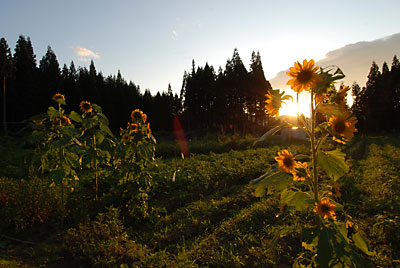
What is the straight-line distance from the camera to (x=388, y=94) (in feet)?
117

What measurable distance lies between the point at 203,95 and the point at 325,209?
115 ft

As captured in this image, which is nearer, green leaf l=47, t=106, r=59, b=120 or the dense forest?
green leaf l=47, t=106, r=59, b=120

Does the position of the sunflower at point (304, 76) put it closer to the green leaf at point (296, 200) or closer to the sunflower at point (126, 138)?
the green leaf at point (296, 200)

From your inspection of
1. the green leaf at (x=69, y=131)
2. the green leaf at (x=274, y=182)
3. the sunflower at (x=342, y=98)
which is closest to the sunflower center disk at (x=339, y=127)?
the sunflower at (x=342, y=98)

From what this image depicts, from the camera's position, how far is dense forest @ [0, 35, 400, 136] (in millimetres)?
31750

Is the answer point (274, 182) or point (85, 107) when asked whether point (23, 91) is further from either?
point (274, 182)

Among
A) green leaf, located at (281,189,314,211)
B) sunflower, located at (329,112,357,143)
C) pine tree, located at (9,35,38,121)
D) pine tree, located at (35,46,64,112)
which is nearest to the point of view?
sunflower, located at (329,112,357,143)

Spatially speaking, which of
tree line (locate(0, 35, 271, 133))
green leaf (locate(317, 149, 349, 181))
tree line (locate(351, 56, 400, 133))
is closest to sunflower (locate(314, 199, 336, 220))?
green leaf (locate(317, 149, 349, 181))

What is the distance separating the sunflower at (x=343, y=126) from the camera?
1452 mm

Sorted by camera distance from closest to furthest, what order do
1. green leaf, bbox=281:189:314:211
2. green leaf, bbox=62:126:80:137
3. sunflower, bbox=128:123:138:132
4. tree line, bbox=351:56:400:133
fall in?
1. green leaf, bbox=281:189:314:211
2. green leaf, bbox=62:126:80:137
3. sunflower, bbox=128:123:138:132
4. tree line, bbox=351:56:400:133

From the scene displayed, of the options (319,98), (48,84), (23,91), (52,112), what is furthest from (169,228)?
(48,84)

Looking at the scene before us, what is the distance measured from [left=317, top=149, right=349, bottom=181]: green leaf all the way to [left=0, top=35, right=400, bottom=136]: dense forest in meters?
31.9

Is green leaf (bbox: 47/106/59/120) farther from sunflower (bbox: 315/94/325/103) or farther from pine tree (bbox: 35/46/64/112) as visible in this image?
pine tree (bbox: 35/46/64/112)

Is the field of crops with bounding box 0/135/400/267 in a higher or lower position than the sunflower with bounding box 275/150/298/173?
lower
